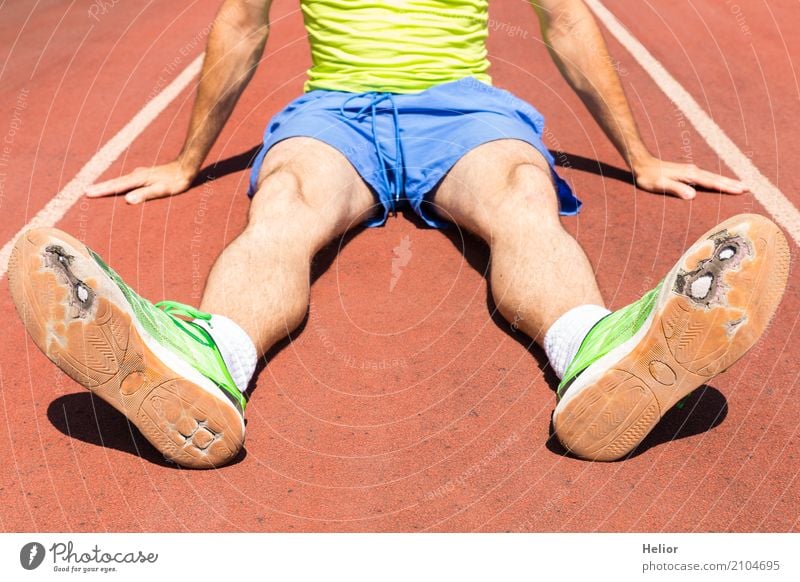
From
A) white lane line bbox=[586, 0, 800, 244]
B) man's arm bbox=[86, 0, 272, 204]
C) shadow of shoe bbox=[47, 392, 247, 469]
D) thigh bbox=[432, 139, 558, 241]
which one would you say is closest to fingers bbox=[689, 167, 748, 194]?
white lane line bbox=[586, 0, 800, 244]

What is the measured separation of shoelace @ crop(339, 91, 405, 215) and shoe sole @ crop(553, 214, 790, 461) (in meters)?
1.31

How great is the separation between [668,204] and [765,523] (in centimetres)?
180

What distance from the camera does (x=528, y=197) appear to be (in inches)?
120

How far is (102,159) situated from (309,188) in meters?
1.89

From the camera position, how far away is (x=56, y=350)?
2334mm

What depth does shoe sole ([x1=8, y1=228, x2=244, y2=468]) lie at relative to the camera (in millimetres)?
2311

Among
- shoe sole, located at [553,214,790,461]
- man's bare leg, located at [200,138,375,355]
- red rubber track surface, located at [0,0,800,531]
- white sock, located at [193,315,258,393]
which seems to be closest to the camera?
shoe sole, located at [553,214,790,461]

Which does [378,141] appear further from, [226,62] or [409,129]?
[226,62]

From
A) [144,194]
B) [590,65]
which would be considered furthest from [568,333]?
[144,194]

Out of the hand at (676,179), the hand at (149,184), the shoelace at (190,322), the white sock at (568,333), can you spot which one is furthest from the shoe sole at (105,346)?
the hand at (676,179)

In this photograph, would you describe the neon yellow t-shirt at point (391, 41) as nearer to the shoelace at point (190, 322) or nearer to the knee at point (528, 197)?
the knee at point (528, 197)

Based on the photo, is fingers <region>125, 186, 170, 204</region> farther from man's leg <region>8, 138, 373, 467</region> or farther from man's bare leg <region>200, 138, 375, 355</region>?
man's leg <region>8, 138, 373, 467</region>

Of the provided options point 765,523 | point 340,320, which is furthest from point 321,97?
point 765,523

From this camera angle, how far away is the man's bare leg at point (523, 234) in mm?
2830
